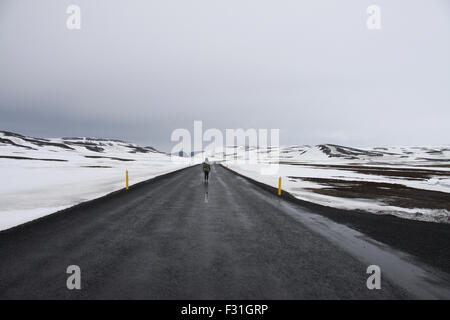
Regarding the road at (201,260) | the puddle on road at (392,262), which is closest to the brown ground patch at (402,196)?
the puddle on road at (392,262)

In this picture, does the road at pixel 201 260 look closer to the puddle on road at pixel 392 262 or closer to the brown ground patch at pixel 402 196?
the puddle on road at pixel 392 262

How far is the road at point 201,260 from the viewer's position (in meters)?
3.72

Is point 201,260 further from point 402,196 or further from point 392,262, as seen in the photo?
point 402,196

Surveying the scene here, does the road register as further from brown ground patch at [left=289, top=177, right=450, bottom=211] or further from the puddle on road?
brown ground patch at [left=289, top=177, right=450, bottom=211]

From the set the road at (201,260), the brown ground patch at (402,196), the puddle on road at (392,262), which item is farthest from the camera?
the brown ground patch at (402,196)

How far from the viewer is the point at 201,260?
15.8 feet

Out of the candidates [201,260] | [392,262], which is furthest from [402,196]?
[201,260]

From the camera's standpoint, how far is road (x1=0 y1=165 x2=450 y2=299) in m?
3.72

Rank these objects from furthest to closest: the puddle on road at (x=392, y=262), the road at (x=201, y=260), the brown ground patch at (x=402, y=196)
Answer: the brown ground patch at (x=402, y=196)
the puddle on road at (x=392, y=262)
the road at (x=201, y=260)

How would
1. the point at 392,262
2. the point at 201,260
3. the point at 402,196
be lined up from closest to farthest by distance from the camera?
the point at 201,260 → the point at 392,262 → the point at 402,196

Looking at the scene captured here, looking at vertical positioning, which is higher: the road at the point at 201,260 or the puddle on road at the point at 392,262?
the road at the point at 201,260
